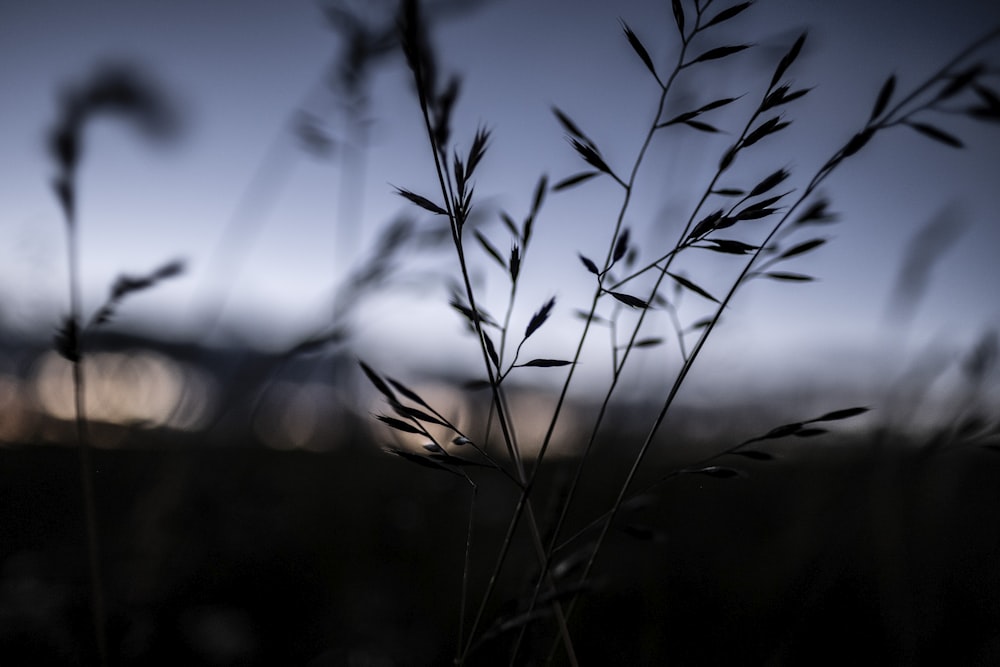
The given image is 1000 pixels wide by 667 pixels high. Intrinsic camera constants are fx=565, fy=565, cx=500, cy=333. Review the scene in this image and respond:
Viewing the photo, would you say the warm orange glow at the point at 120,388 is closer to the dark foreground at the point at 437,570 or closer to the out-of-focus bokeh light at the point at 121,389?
the out-of-focus bokeh light at the point at 121,389

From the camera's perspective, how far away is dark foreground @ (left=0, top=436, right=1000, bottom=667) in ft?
3.72

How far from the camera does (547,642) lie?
1.09m

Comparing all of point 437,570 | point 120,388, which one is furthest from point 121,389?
point 437,570

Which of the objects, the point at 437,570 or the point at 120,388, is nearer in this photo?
the point at 437,570

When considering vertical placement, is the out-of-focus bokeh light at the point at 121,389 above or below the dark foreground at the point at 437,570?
above

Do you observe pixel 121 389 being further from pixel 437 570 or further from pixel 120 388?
pixel 437 570

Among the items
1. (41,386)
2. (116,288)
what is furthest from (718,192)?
(41,386)

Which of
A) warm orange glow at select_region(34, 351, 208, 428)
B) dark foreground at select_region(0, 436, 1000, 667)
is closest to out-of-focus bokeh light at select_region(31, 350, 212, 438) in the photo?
warm orange glow at select_region(34, 351, 208, 428)

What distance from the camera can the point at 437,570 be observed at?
5.74 feet

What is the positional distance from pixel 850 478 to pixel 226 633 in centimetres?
141

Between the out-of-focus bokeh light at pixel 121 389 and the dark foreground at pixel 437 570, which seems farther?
the out-of-focus bokeh light at pixel 121 389

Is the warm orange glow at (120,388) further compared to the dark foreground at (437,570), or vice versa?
the warm orange glow at (120,388)

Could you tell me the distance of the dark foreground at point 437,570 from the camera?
1.13 m

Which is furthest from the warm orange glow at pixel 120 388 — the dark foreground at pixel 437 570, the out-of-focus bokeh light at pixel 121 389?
the dark foreground at pixel 437 570
